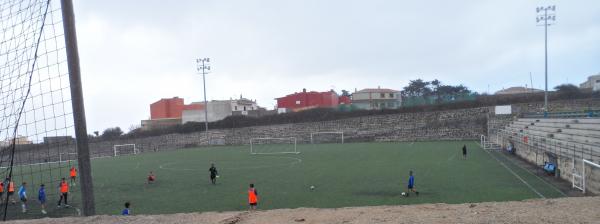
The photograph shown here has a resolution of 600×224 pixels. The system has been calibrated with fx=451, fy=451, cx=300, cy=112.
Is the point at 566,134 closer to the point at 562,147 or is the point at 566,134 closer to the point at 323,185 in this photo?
the point at 562,147

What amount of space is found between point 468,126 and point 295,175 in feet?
106

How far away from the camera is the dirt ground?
6020 millimetres

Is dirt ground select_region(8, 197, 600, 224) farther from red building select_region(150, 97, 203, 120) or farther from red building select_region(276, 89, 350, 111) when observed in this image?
red building select_region(150, 97, 203, 120)

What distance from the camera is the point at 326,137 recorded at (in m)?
54.8

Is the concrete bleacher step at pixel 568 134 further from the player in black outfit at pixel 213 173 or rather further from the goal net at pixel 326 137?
the goal net at pixel 326 137

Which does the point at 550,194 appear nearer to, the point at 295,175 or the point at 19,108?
the point at 295,175

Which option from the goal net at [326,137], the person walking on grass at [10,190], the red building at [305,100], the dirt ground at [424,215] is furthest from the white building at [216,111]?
the dirt ground at [424,215]

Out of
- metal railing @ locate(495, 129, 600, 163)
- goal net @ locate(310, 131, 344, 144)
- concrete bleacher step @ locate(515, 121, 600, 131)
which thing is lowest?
goal net @ locate(310, 131, 344, 144)

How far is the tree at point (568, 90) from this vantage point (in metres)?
52.4

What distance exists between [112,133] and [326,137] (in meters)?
33.7

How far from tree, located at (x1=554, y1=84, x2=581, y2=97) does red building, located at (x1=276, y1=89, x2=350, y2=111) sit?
3791 cm

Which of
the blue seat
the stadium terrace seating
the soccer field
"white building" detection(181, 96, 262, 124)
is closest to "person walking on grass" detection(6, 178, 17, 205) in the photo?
the soccer field

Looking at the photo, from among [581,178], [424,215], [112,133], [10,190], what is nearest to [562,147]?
[581,178]

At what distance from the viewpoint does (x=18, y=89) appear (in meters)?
8.90
